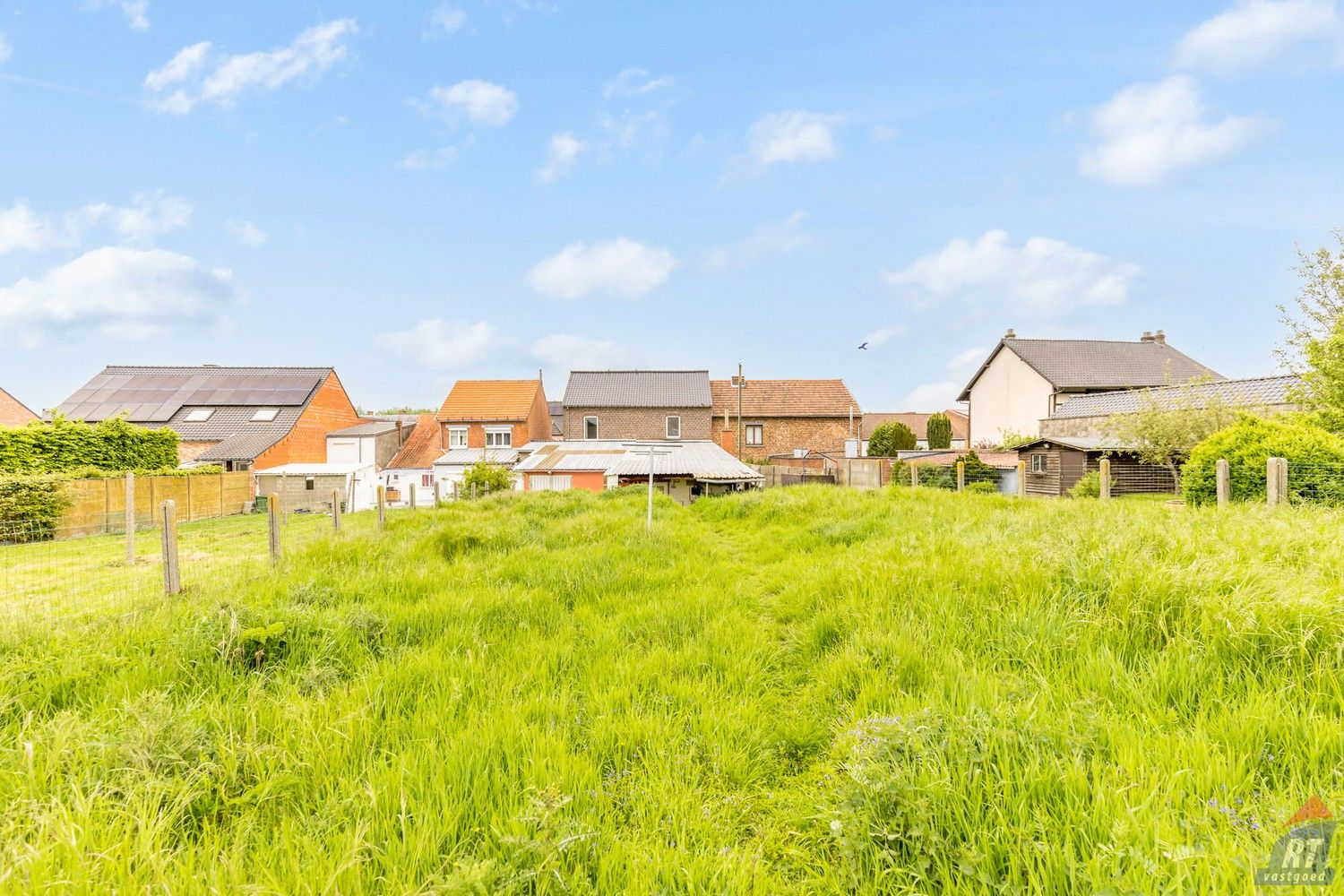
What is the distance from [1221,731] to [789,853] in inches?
70.8

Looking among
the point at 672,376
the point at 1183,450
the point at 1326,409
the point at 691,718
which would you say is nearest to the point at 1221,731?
the point at 691,718

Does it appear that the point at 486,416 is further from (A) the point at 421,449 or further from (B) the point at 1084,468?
(B) the point at 1084,468

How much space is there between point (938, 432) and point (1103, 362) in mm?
11043

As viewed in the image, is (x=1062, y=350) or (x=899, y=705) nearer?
(x=899, y=705)

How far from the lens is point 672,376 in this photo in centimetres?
4053

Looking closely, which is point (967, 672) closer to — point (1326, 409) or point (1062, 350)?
point (1326, 409)

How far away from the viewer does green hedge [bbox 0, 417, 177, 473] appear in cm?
1802

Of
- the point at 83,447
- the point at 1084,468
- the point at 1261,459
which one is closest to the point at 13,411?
the point at 83,447

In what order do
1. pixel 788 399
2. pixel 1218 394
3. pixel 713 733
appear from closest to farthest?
pixel 713 733
pixel 1218 394
pixel 788 399

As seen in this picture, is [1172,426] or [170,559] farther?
[1172,426]

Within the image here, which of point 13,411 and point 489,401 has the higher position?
point 489,401

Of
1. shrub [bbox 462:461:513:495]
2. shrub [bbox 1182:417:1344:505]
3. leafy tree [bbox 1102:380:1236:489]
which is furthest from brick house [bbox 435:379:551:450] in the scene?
shrub [bbox 1182:417:1344:505]

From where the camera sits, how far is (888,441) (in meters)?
36.6

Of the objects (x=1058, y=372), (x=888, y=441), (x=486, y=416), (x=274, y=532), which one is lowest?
(x=274, y=532)
